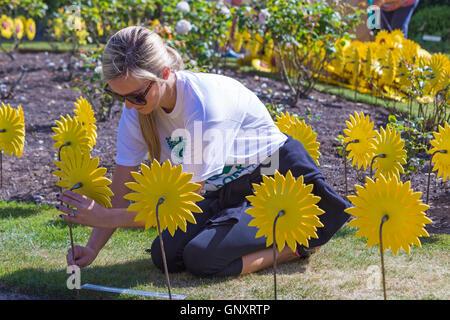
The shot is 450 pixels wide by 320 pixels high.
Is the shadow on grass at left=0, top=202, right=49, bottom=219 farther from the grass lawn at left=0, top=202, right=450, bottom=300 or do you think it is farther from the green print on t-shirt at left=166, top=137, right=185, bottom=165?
the green print on t-shirt at left=166, top=137, right=185, bottom=165

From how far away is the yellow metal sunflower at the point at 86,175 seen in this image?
245 centimetres

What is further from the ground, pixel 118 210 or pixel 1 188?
pixel 118 210

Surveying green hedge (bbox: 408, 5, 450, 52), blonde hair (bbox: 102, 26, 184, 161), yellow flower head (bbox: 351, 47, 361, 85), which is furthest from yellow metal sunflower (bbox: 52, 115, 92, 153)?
green hedge (bbox: 408, 5, 450, 52)

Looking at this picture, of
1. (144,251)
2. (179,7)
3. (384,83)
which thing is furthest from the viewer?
(384,83)

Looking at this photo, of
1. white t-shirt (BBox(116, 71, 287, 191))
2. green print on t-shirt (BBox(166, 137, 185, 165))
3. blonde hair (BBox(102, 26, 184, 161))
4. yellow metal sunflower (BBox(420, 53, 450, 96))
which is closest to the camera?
blonde hair (BBox(102, 26, 184, 161))

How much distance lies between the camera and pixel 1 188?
4480 millimetres

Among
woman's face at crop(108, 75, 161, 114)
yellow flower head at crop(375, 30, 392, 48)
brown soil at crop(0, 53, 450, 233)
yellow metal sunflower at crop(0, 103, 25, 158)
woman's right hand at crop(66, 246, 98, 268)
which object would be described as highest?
woman's face at crop(108, 75, 161, 114)

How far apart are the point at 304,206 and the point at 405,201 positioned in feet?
1.15

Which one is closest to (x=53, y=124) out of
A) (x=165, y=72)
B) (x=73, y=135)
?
A: (x=73, y=135)

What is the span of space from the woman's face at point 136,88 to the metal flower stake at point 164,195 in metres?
0.42

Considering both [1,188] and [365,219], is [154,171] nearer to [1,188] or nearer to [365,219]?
[365,219]

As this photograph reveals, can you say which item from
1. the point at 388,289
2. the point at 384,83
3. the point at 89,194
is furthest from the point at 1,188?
the point at 384,83

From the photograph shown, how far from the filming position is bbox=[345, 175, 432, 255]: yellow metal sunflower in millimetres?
2180

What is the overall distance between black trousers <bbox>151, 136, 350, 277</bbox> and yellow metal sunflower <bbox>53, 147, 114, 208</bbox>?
0.61 metres
